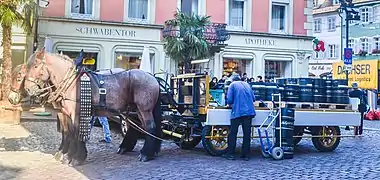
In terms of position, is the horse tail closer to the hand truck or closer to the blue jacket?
the blue jacket

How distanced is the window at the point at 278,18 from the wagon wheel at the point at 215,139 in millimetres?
16459

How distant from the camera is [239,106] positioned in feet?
34.0

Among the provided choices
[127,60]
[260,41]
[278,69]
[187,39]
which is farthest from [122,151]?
[278,69]

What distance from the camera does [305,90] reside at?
1163 cm

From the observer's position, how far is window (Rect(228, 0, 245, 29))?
25594 millimetres

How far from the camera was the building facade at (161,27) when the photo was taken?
22484 millimetres

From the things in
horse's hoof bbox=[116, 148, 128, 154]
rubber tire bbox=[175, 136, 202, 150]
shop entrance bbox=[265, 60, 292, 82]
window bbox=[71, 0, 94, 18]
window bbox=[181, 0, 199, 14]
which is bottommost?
horse's hoof bbox=[116, 148, 128, 154]

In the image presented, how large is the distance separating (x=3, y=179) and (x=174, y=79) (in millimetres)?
4977

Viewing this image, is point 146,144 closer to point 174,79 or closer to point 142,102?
point 142,102

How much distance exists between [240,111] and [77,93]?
3189mm

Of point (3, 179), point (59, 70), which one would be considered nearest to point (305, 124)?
point (59, 70)

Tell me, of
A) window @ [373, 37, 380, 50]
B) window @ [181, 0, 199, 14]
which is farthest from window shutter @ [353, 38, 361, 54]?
window @ [181, 0, 199, 14]

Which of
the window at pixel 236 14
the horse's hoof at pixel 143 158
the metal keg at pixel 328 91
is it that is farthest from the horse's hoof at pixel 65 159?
the window at pixel 236 14

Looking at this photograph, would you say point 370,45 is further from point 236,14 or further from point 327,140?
point 327,140
